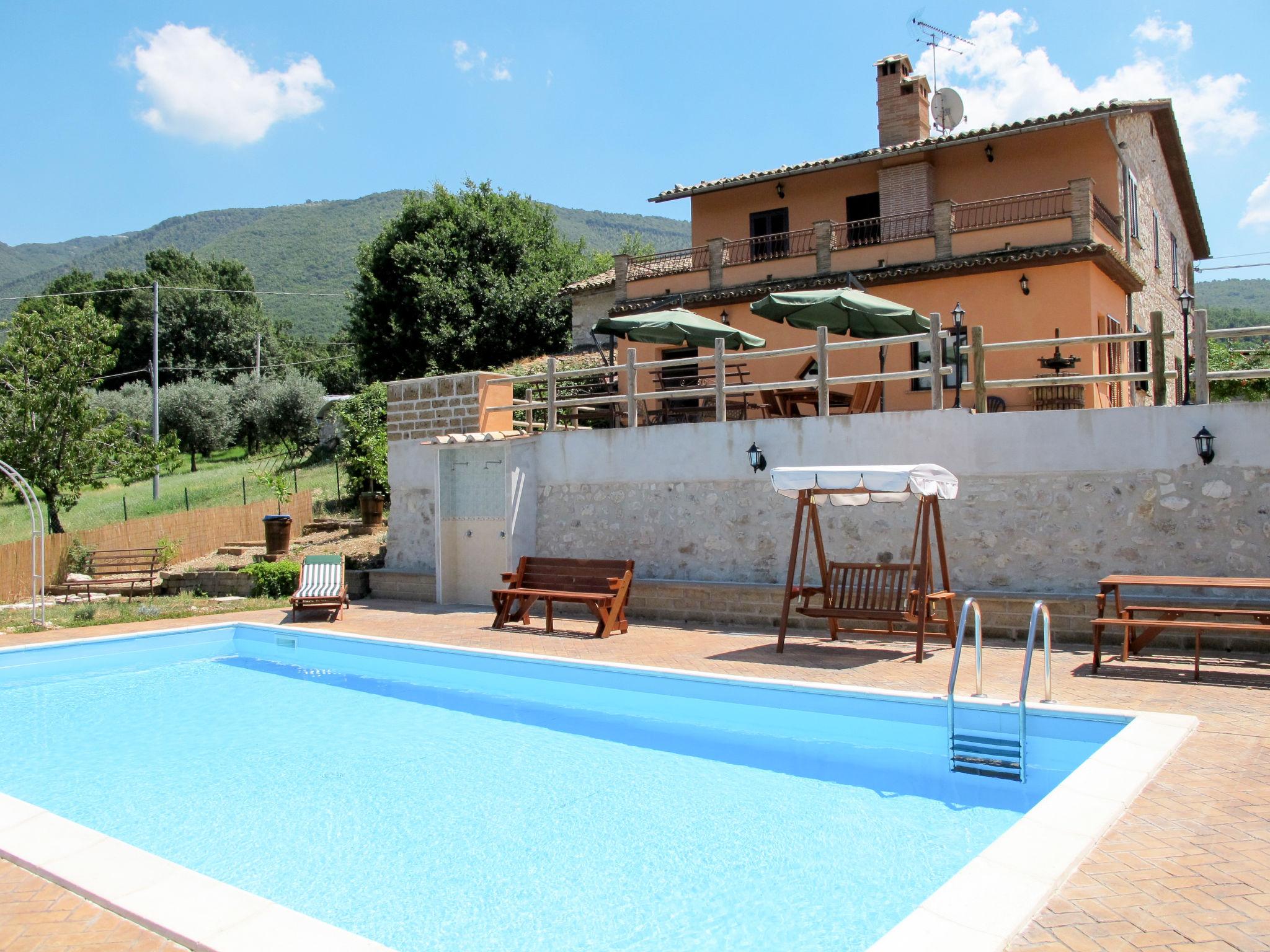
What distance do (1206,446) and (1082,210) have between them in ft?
27.0

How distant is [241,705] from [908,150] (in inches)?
631

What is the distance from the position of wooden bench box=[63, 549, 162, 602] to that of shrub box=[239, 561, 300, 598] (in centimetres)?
280

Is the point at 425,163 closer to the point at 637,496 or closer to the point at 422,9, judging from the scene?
the point at 422,9

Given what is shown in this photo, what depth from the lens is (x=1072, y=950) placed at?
123 inches

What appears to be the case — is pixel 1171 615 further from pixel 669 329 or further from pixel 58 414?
pixel 58 414

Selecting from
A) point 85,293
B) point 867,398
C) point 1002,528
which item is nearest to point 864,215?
point 867,398

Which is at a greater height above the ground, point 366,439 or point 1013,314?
point 1013,314

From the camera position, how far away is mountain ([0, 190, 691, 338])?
98188 mm

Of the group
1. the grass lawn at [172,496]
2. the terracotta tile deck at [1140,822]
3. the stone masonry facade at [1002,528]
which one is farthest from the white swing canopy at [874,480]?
the grass lawn at [172,496]

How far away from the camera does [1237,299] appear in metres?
75.4

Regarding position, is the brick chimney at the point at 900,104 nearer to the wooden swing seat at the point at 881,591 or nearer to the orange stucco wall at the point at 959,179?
the orange stucco wall at the point at 959,179

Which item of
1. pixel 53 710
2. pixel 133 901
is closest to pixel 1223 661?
pixel 133 901

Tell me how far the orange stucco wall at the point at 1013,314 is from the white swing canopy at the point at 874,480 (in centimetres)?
703

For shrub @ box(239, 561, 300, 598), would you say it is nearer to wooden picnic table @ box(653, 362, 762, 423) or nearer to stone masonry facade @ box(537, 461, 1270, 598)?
stone masonry facade @ box(537, 461, 1270, 598)
